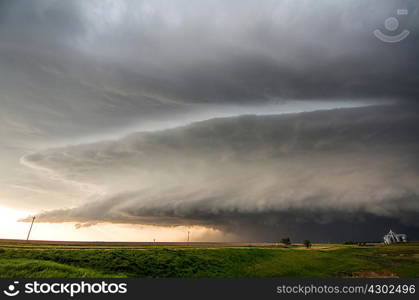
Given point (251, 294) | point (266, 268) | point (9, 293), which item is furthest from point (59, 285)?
point (266, 268)

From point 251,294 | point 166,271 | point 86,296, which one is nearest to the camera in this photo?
point 86,296

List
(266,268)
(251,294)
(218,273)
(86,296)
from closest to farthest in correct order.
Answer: (86,296) < (251,294) < (218,273) < (266,268)

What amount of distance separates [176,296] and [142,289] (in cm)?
323

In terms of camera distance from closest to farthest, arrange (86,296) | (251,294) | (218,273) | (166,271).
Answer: (86,296) → (251,294) → (166,271) → (218,273)

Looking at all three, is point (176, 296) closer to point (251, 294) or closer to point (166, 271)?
point (251, 294)

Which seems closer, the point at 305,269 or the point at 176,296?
the point at 176,296

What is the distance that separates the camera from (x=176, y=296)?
23.8m

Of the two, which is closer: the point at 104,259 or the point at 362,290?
the point at 362,290

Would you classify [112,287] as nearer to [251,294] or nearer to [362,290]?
[251,294]

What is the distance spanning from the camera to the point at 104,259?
4666 cm

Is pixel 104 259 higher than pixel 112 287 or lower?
higher

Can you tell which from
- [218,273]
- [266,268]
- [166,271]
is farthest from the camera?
[266,268]

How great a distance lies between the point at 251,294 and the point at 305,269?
34.7 metres

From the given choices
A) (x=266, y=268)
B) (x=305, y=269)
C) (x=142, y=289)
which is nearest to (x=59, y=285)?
(x=142, y=289)
